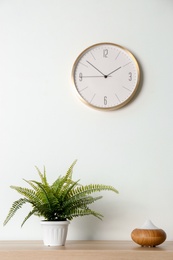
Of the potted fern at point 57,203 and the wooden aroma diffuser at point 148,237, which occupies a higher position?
the potted fern at point 57,203

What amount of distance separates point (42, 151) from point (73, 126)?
236 mm

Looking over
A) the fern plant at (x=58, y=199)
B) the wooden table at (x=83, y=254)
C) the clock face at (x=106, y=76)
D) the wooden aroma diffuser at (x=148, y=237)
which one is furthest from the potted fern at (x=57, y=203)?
the clock face at (x=106, y=76)

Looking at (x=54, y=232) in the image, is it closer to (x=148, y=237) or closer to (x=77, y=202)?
(x=77, y=202)

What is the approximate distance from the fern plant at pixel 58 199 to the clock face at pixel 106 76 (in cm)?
48

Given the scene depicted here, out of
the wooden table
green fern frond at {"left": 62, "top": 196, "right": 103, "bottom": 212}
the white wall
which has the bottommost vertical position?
the wooden table

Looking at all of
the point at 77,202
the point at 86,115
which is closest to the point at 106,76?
the point at 86,115

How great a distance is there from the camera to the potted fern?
7.86ft

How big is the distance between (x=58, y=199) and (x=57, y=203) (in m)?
0.03

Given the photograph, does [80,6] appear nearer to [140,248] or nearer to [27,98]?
[27,98]

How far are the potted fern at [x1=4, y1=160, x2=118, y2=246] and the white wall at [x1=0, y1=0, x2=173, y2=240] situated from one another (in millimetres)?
210

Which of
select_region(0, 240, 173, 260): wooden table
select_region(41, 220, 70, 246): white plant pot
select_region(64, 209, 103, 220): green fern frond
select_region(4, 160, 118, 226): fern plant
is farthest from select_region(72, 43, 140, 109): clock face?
select_region(0, 240, 173, 260): wooden table

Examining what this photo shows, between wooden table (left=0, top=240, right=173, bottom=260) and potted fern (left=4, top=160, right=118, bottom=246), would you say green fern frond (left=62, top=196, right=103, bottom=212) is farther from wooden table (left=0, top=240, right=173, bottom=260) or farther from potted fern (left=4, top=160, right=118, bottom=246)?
wooden table (left=0, top=240, right=173, bottom=260)

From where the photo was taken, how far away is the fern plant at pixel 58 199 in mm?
2414

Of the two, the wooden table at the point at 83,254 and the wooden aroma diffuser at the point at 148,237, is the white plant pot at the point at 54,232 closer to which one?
the wooden table at the point at 83,254
